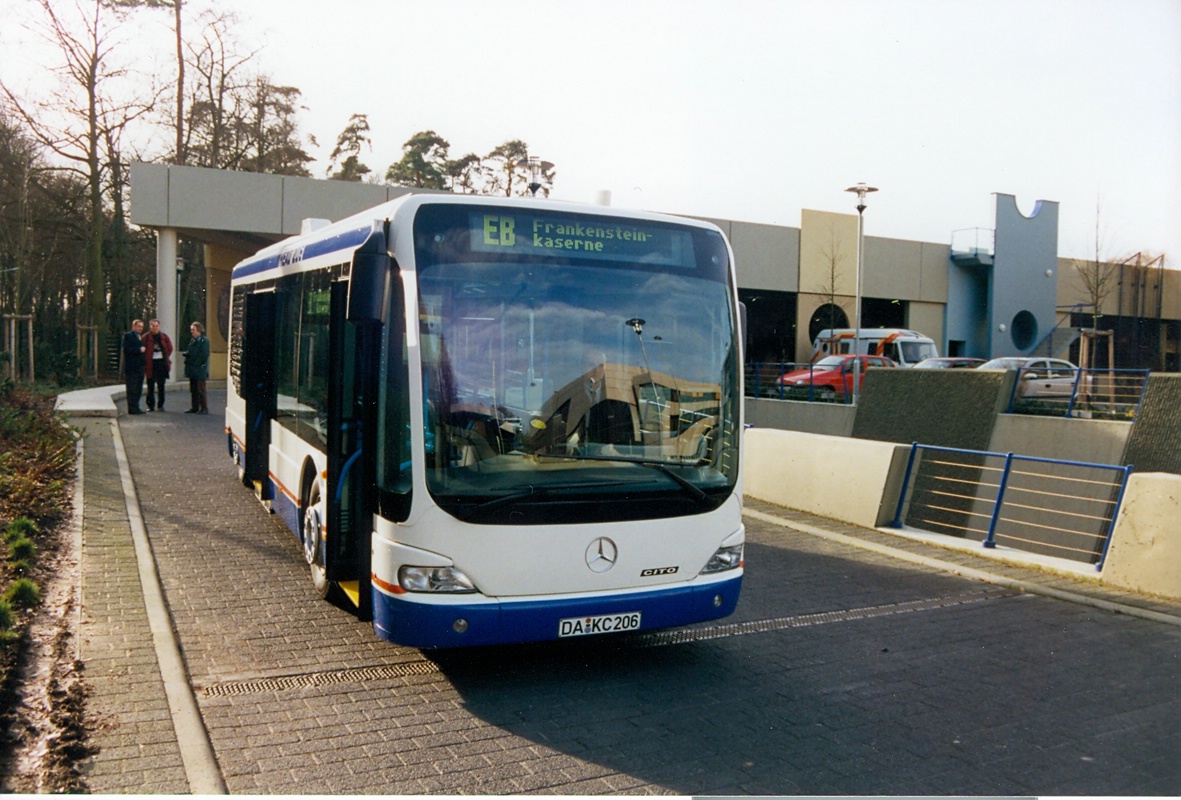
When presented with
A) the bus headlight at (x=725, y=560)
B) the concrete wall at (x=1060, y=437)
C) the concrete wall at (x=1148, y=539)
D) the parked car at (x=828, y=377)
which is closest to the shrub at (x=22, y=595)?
the bus headlight at (x=725, y=560)

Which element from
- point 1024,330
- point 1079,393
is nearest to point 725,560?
point 1079,393

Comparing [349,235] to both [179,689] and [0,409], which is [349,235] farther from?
[0,409]

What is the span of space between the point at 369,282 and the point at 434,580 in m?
1.70

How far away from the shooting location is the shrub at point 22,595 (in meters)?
7.23

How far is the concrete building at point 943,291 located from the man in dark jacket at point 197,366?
649 inches

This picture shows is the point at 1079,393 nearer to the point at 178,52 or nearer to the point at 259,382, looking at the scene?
the point at 259,382

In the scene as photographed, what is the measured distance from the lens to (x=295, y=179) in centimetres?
3244

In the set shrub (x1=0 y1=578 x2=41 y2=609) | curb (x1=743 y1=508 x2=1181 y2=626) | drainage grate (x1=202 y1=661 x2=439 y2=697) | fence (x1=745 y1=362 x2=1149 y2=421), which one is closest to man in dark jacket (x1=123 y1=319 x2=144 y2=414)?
curb (x1=743 y1=508 x2=1181 y2=626)

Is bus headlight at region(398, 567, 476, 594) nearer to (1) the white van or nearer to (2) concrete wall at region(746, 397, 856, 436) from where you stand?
(2) concrete wall at region(746, 397, 856, 436)

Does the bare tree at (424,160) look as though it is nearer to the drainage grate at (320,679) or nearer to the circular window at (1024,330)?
the circular window at (1024,330)

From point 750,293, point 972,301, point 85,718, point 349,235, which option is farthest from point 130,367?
point 972,301

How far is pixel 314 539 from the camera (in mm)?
7762

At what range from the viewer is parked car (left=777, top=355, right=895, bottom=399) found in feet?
95.5

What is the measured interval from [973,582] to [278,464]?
642 cm
